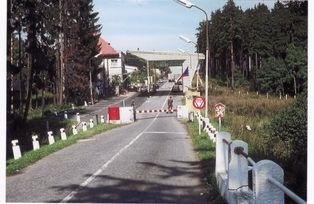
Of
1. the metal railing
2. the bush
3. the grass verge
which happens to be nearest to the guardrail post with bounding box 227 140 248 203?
the metal railing

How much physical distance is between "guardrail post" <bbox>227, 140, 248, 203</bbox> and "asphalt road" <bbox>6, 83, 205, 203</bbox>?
3.61 ft

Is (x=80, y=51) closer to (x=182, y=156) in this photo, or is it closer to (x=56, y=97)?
(x=56, y=97)

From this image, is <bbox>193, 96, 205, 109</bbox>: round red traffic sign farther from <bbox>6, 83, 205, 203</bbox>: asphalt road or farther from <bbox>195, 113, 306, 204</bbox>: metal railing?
<bbox>195, 113, 306, 204</bbox>: metal railing

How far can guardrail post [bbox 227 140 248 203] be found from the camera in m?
8.42

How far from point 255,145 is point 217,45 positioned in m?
42.0

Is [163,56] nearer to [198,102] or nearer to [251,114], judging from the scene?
[198,102]

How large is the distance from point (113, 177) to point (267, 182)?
613 cm

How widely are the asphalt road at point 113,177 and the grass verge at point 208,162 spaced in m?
0.20

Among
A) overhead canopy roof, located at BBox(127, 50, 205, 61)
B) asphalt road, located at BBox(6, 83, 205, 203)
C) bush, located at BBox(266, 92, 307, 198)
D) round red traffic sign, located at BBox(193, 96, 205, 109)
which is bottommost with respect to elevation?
asphalt road, located at BBox(6, 83, 205, 203)

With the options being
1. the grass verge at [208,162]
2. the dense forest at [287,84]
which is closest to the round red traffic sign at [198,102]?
the grass verge at [208,162]

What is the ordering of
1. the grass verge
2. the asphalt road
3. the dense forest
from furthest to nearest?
the grass verge, the asphalt road, the dense forest

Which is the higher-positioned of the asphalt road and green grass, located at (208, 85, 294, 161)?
green grass, located at (208, 85, 294, 161)

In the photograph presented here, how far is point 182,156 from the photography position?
15586 millimetres

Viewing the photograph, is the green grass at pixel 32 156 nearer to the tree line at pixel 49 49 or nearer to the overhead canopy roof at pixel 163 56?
the tree line at pixel 49 49
